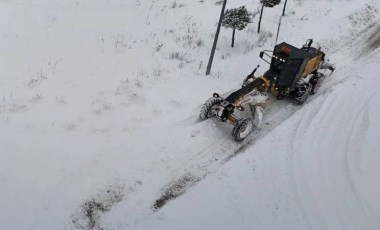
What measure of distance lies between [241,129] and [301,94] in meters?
3.15

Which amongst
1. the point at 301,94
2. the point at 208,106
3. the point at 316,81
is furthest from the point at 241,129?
the point at 316,81

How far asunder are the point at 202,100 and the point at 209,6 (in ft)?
32.5

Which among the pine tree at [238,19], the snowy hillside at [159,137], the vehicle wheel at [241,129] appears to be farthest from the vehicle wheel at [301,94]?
the pine tree at [238,19]

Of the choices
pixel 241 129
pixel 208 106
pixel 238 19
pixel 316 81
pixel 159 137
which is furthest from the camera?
pixel 238 19

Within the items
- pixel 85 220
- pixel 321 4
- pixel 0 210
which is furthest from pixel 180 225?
pixel 321 4

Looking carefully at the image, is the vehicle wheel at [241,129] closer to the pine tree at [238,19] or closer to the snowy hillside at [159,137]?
the snowy hillside at [159,137]

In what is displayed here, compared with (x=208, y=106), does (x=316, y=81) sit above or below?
above

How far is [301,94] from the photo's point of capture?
46.8 ft

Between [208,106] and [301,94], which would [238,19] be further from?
[208,106]

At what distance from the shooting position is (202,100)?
1406 centimetres

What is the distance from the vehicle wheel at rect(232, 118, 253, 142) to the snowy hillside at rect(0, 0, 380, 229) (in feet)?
1.04

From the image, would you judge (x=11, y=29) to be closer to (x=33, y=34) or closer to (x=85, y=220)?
(x=33, y=34)

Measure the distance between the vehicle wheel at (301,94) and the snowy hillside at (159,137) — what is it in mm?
Result: 254

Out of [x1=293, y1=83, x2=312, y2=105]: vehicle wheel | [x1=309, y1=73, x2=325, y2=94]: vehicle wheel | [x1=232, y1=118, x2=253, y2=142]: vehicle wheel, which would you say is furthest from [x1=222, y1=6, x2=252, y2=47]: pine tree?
[x1=232, y1=118, x2=253, y2=142]: vehicle wheel
